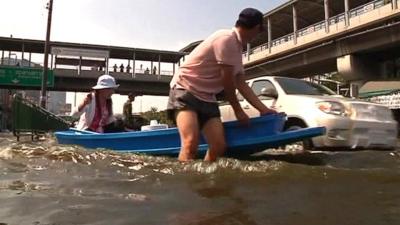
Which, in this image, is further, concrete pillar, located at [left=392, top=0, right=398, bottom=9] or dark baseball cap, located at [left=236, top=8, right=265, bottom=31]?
concrete pillar, located at [left=392, top=0, right=398, bottom=9]

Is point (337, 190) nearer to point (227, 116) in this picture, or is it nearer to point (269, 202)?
point (269, 202)

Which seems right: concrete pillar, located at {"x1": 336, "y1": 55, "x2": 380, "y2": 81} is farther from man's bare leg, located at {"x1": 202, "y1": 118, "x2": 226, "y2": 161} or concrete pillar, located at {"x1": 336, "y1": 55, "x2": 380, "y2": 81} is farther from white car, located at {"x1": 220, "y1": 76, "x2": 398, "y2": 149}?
man's bare leg, located at {"x1": 202, "y1": 118, "x2": 226, "y2": 161}

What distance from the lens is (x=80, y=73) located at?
45938 millimetres

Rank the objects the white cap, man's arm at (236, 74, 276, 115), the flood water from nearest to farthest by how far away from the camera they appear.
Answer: the flood water, man's arm at (236, 74, 276, 115), the white cap

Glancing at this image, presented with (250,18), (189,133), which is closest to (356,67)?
(250,18)

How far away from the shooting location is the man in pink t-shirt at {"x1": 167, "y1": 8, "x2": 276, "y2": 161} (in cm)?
511

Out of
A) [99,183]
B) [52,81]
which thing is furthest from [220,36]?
[52,81]

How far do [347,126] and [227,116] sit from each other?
233 centimetres

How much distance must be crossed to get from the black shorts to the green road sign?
3890 cm

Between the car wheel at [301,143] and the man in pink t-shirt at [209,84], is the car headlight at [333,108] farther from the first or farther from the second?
the man in pink t-shirt at [209,84]

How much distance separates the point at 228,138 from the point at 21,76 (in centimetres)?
4013

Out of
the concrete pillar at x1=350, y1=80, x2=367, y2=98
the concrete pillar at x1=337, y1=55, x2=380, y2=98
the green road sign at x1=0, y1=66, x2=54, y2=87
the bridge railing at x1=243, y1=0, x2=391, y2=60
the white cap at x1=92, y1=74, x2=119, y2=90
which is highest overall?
the bridge railing at x1=243, y1=0, x2=391, y2=60

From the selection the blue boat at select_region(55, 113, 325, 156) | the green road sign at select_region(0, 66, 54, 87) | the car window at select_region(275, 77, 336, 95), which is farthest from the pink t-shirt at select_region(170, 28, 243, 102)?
the green road sign at select_region(0, 66, 54, 87)

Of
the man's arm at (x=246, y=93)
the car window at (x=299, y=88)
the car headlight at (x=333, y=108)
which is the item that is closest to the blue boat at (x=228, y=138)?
the man's arm at (x=246, y=93)
